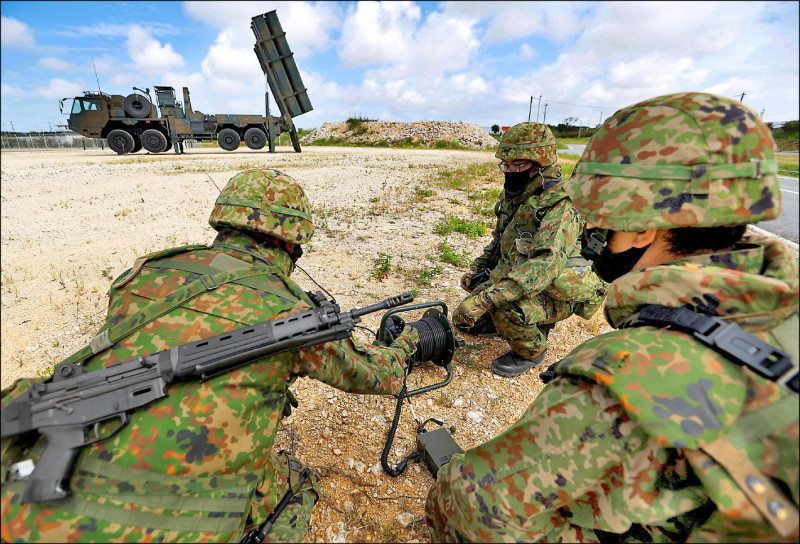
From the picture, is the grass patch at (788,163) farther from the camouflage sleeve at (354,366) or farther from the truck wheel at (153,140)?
the truck wheel at (153,140)

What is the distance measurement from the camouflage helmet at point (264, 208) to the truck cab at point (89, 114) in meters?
20.3

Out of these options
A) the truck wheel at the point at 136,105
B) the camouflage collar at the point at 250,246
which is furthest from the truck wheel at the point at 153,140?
the camouflage collar at the point at 250,246

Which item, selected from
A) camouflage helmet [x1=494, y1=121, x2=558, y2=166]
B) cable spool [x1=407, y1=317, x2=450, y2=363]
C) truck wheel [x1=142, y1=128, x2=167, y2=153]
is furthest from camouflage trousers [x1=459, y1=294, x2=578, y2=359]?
truck wheel [x1=142, y1=128, x2=167, y2=153]

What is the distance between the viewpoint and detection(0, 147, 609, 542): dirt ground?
2682mm

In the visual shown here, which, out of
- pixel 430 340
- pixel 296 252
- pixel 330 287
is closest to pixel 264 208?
pixel 296 252

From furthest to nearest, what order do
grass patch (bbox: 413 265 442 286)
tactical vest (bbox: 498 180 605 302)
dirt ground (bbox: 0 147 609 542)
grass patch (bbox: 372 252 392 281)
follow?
grass patch (bbox: 372 252 392 281) → grass patch (bbox: 413 265 442 286) → tactical vest (bbox: 498 180 605 302) → dirt ground (bbox: 0 147 609 542)

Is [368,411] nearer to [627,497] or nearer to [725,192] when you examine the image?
[627,497]

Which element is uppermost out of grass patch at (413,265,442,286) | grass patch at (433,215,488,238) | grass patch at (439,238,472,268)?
grass patch at (433,215,488,238)

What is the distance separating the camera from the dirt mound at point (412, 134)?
37125 millimetres

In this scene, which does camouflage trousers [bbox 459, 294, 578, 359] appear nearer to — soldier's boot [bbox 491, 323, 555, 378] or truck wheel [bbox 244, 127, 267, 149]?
soldier's boot [bbox 491, 323, 555, 378]

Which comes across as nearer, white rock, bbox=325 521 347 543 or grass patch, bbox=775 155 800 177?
grass patch, bbox=775 155 800 177

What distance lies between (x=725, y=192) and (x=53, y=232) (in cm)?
917

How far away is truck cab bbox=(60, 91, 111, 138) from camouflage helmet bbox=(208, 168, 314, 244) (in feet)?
66.7

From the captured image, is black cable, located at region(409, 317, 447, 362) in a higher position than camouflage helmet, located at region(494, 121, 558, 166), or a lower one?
lower
